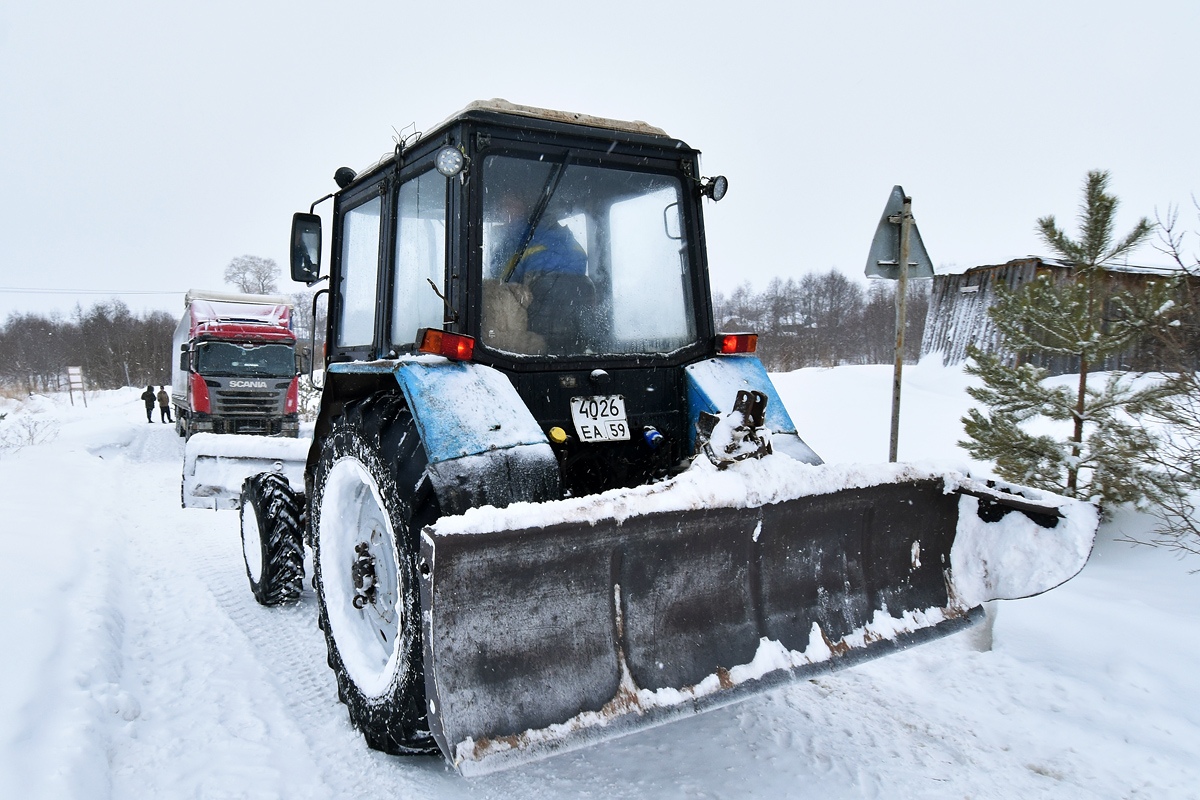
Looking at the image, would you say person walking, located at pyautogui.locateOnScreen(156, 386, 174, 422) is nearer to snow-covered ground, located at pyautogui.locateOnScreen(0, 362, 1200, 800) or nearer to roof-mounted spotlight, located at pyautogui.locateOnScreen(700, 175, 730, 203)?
snow-covered ground, located at pyautogui.locateOnScreen(0, 362, 1200, 800)

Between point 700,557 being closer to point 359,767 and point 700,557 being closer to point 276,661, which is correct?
point 359,767

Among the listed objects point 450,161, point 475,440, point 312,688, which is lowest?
point 312,688

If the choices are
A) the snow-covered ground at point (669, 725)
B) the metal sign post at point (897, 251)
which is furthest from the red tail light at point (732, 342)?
the metal sign post at point (897, 251)

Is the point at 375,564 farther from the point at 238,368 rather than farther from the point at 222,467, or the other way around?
the point at 238,368

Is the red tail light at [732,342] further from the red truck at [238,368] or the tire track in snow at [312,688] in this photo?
the red truck at [238,368]

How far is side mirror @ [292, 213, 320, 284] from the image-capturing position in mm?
3682

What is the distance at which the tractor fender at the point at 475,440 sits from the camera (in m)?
2.22

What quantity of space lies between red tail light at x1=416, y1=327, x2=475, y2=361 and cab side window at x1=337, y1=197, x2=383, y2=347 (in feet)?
3.46

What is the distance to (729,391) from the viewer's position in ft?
10.3

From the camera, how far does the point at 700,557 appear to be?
88.5 inches

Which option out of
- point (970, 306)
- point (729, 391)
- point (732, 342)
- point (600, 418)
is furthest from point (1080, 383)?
point (970, 306)

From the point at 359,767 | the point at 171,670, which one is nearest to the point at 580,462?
the point at 359,767

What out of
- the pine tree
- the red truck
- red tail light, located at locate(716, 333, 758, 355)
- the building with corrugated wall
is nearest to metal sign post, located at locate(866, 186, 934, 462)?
the pine tree

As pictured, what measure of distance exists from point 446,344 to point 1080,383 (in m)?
4.80
